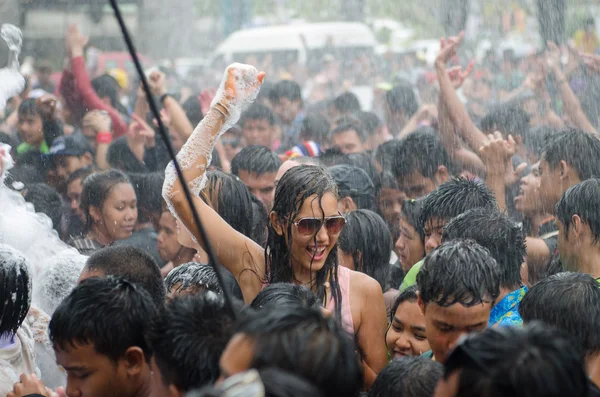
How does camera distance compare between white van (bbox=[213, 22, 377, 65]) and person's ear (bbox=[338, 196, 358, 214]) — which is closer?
person's ear (bbox=[338, 196, 358, 214])

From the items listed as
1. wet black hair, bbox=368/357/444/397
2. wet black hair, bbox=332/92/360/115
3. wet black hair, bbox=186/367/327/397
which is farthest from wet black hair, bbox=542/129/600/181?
wet black hair, bbox=332/92/360/115

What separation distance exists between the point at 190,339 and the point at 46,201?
3.33 meters

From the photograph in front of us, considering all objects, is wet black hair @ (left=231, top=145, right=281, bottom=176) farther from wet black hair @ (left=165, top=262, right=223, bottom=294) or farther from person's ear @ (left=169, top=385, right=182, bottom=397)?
person's ear @ (left=169, top=385, right=182, bottom=397)

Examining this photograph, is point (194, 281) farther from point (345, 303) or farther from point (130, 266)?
point (345, 303)

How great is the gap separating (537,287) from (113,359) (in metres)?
1.33

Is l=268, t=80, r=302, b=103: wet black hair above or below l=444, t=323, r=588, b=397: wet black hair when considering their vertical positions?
below

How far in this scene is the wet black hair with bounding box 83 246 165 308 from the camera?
311cm

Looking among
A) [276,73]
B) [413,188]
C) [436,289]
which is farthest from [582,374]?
[276,73]

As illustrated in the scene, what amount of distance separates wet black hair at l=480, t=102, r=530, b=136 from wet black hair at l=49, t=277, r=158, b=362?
5.02 metres

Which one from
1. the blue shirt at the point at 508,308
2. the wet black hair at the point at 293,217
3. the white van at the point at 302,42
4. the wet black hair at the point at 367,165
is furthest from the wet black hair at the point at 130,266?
the white van at the point at 302,42

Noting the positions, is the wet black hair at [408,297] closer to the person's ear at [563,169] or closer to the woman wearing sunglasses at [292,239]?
the woman wearing sunglasses at [292,239]

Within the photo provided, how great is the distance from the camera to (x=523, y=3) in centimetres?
1980

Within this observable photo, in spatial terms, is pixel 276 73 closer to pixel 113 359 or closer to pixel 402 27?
pixel 402 27

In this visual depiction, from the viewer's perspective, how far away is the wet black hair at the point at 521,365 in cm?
172
